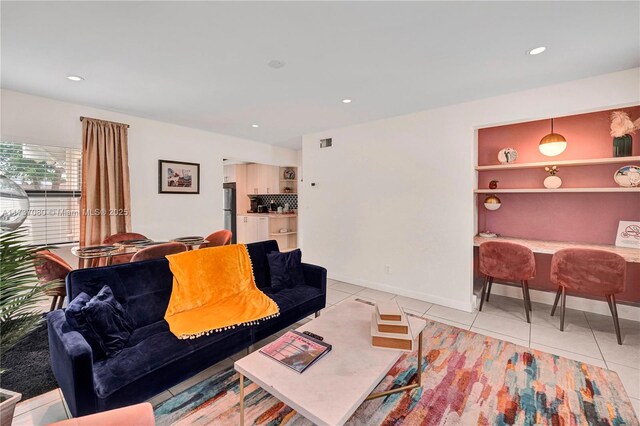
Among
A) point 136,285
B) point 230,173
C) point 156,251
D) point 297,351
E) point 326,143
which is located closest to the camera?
point 297,351

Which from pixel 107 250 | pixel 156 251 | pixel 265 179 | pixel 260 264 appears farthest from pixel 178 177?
pixel 265 179

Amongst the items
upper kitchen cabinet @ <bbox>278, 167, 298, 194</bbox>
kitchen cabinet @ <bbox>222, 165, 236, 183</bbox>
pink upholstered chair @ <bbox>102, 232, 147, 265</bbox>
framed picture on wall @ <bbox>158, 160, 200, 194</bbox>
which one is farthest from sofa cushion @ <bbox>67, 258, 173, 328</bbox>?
kitchen cabinet @ <bbox>222, 165, 236, 183</bbox>

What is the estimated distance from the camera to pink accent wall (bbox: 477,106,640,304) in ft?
10.4

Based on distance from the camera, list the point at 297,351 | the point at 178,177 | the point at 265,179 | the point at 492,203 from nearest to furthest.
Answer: the point at 297,351 → the point at 492,203 → the point at 178,177 → the point at 265,179

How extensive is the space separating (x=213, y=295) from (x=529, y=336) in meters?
3.09

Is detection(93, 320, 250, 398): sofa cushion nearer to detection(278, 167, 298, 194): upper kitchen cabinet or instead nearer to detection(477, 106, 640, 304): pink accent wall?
detection(477, 106, 640, 304): pink accent wall

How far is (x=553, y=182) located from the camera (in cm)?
337

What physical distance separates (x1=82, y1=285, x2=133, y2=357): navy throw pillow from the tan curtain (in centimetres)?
216

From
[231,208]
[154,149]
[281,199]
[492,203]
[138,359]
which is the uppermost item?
[154,149]

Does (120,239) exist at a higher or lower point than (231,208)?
lower

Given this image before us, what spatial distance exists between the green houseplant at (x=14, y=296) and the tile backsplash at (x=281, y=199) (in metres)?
5.95

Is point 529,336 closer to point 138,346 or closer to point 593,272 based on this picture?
point 593,272

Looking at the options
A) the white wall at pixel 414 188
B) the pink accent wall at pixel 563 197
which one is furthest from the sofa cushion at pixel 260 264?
the pink accent wall at pixel 563 197

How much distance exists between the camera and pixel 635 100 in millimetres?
2561
